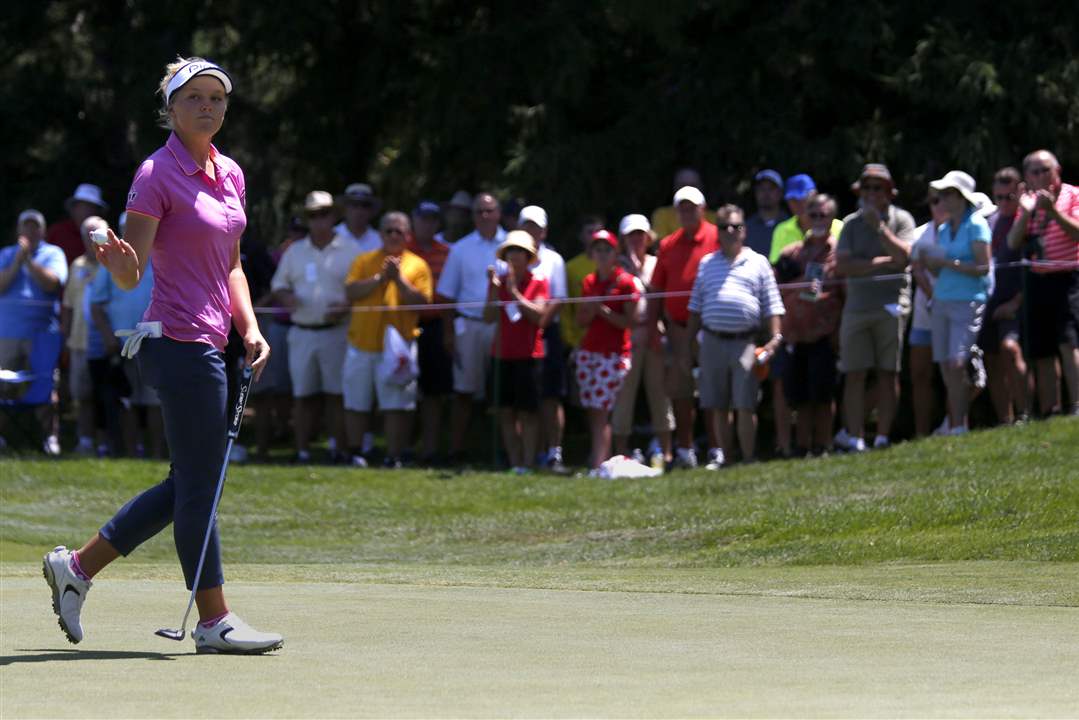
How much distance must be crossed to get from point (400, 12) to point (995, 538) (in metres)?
11.8

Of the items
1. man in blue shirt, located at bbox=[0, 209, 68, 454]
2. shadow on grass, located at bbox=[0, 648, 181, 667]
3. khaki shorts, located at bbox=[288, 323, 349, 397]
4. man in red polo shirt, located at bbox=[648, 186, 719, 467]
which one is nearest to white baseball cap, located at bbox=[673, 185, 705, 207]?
man in red polo shirt, located at bbox=[648, 186, 719, 467]

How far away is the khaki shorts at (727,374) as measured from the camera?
14.9 metres

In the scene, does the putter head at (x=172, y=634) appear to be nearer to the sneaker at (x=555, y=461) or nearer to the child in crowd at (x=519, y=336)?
the child in crowd at (x=519, y=336)

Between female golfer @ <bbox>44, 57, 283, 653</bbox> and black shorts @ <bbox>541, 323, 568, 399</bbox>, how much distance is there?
9456 mm

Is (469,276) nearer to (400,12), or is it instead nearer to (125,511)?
(400,12)

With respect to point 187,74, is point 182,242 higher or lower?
lower

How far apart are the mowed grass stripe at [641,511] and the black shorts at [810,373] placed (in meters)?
0.65

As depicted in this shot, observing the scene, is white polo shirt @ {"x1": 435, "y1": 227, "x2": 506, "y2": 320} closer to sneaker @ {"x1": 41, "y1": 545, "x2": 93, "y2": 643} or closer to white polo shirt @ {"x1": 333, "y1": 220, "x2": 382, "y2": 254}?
white polo shirt @ {"x1": 333, "y1": 220, "x2": 382, "y2": 254}

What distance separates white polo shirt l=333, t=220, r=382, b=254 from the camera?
17156mm

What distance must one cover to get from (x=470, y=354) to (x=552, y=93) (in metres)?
3.39

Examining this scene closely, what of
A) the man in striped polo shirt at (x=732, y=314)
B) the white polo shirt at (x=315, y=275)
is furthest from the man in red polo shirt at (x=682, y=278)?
the white polo shirt at (x=315, y=275)

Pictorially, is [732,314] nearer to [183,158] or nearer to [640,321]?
[640,321]

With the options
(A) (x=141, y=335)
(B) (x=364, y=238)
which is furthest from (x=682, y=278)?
(A) (x=141, y=335)

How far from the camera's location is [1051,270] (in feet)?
47.3
